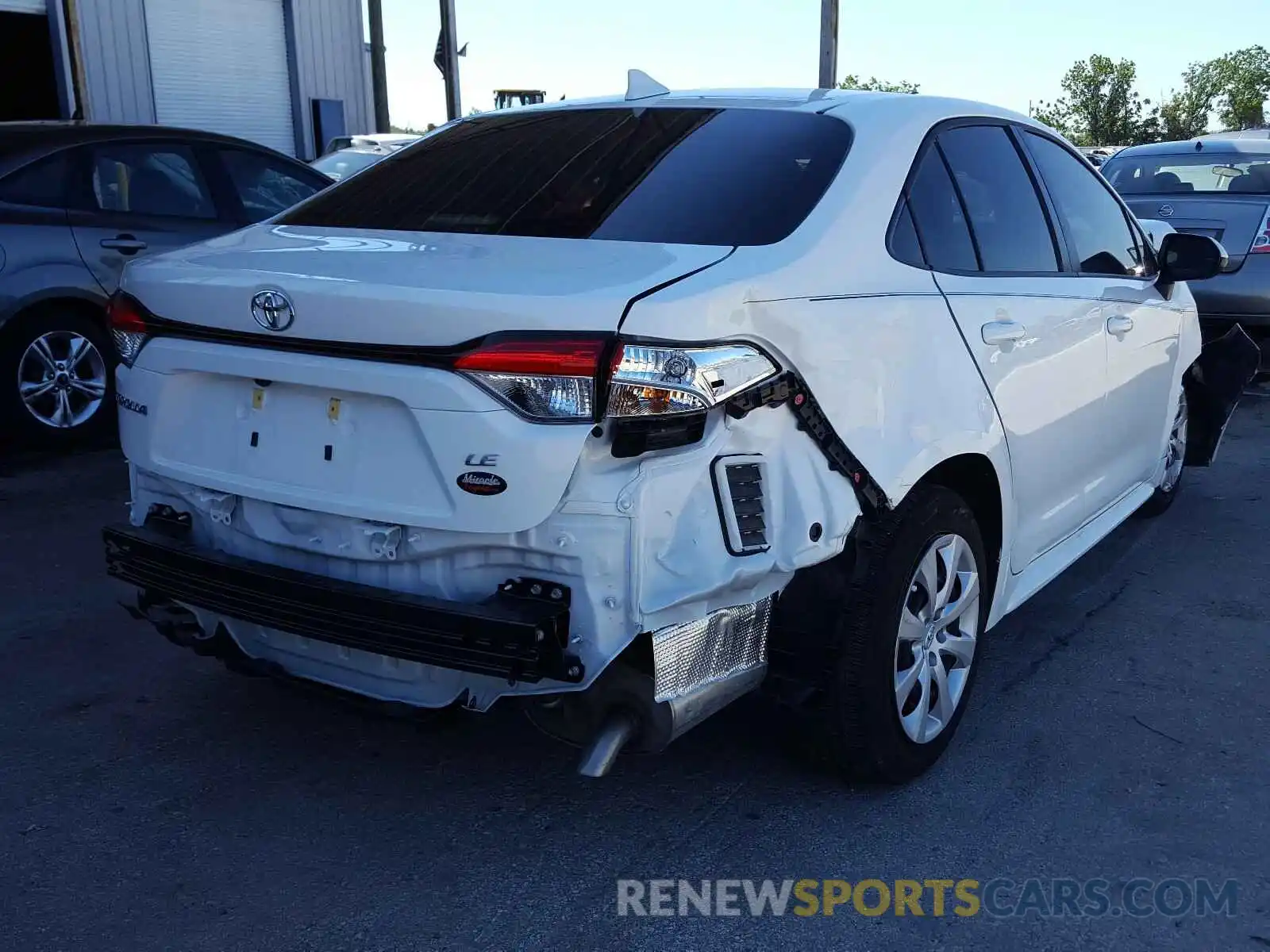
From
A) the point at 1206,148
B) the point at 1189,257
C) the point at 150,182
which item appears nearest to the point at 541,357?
the point at 1189,257

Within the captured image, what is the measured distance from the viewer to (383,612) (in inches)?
101

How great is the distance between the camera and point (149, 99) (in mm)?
14898

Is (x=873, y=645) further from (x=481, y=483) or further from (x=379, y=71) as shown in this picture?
(x=379, y=71)

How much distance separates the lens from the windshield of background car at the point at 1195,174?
8.77 meters

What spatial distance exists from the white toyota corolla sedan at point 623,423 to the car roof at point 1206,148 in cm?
635

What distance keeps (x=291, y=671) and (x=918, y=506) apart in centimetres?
156

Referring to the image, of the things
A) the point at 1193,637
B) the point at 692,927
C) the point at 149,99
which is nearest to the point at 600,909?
the point at 692,927

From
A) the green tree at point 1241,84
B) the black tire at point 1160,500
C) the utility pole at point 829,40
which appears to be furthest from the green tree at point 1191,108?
the black tire at point 1160,500

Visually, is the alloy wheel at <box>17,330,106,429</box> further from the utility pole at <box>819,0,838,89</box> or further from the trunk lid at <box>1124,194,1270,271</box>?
the utility pole at <box>819,0,838,89</box>

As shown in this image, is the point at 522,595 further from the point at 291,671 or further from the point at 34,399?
the point at 34,399

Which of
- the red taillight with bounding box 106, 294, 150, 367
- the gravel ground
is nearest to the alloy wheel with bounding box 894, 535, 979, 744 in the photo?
the gravel ground

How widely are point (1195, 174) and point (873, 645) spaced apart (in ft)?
24.5

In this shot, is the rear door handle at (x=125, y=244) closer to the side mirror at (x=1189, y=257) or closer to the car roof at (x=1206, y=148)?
the side mirror at (x=1189, y=257)

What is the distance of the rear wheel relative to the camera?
293 centimetres
